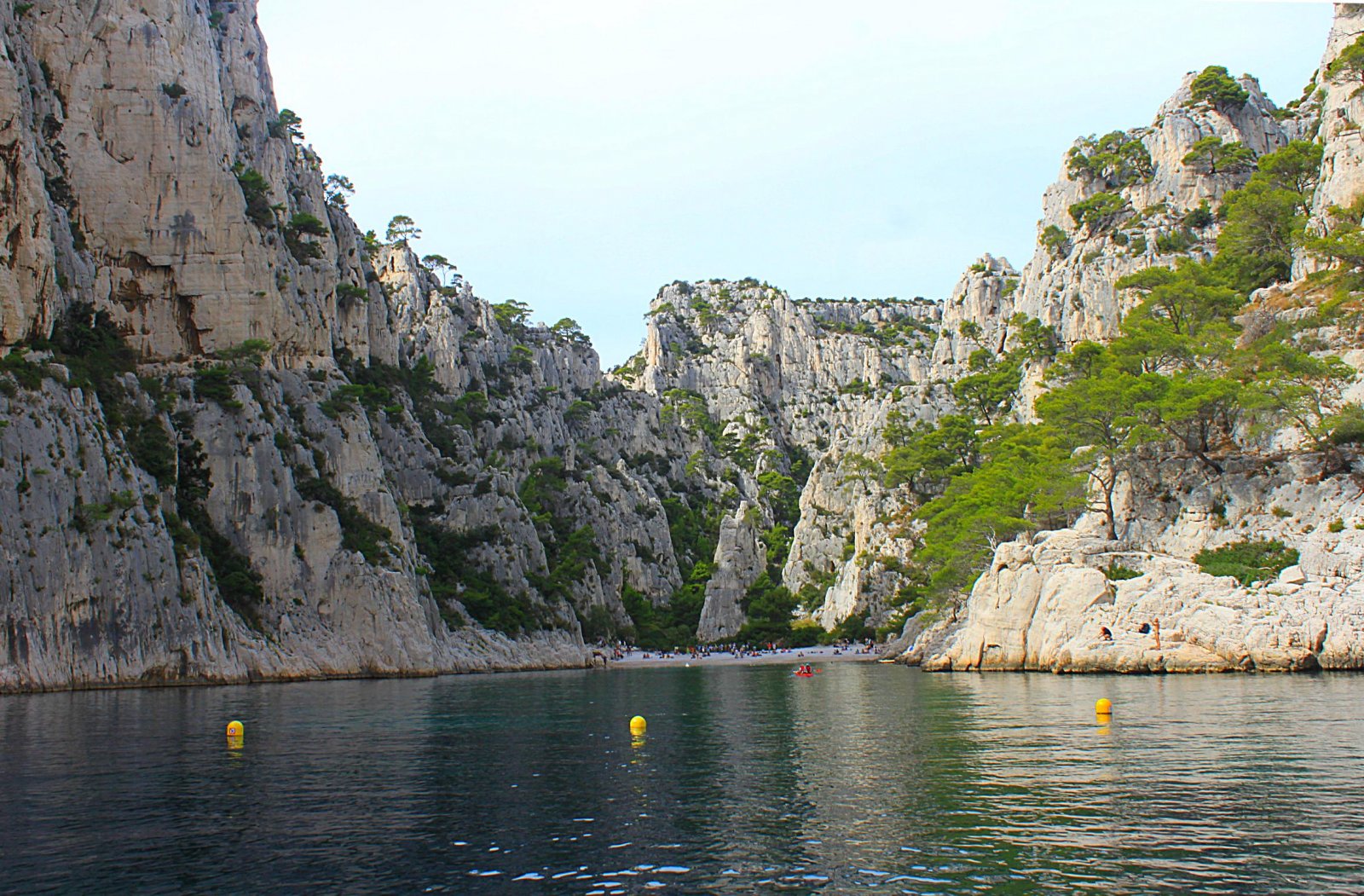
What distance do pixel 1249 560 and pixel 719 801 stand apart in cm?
3676

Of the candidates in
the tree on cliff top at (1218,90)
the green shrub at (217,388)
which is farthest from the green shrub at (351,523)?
the tree on cliff top at (1218,90)

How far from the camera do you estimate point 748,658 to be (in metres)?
98.4

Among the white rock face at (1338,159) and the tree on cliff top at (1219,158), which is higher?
the tree on cliff top at (1219,158)

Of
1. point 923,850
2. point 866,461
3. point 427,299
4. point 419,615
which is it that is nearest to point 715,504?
point 866,461

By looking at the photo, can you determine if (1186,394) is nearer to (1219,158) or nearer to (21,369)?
(1219,158)

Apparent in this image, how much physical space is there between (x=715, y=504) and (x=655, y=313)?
49.1 meters

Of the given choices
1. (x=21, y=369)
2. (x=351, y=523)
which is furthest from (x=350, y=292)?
(x=21, y=369)

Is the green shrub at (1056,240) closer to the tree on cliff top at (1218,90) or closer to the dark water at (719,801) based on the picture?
the tree on cliff top at (1218,90)

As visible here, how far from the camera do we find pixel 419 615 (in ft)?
233

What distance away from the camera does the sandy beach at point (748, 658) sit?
87750 mm

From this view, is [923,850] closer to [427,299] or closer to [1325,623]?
[1325,623]

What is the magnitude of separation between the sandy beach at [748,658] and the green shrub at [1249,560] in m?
37.4

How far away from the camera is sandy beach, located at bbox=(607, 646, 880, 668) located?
8775 centimetres

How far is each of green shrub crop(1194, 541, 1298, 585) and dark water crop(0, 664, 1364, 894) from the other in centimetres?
1151
